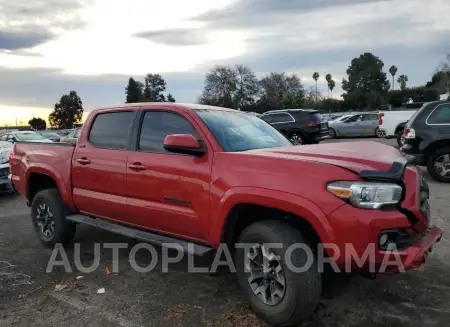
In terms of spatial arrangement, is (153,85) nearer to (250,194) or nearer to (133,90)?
(133,90)

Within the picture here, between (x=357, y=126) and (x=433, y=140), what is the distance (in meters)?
15.7

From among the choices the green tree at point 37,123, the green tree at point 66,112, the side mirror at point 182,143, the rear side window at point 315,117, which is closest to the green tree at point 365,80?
the green tree at point 66,112

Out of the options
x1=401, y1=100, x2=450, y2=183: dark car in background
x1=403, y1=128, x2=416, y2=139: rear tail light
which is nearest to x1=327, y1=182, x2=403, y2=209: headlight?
x1=401, y1=100, x2=450, y2=183: dark car in background

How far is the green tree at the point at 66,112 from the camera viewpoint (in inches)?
3600

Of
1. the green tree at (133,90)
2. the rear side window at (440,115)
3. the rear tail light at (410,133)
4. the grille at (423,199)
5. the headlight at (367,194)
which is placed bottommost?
the grille at (423,199)

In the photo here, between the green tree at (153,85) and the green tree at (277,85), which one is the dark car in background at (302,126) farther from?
the green tree at (153,85)

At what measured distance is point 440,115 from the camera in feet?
30.3

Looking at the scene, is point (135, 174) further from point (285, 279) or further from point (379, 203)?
point (379, 203)

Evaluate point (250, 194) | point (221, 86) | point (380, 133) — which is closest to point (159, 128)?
point (250, 194)

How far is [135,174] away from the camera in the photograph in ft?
14.4

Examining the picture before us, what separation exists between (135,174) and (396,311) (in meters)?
2.70

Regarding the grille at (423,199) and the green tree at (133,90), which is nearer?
the grille at (423,199)

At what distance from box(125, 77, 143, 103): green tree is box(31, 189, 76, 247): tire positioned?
288 feet

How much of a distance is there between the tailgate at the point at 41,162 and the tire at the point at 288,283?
111 inches
